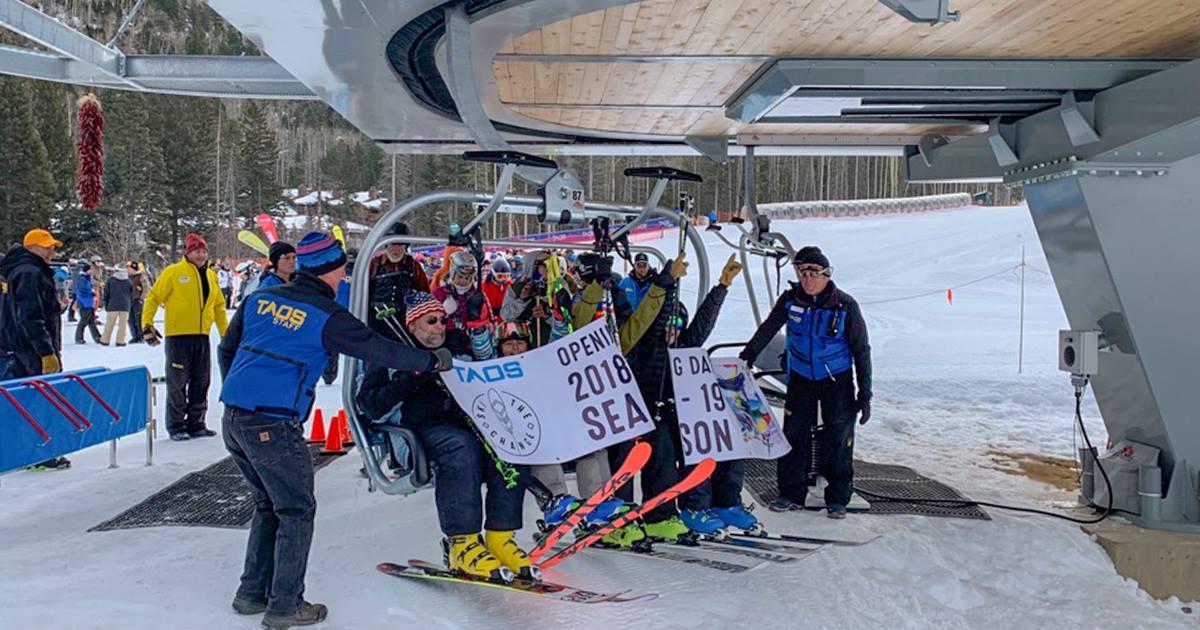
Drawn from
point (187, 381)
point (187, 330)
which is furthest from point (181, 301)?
point (187, 381)

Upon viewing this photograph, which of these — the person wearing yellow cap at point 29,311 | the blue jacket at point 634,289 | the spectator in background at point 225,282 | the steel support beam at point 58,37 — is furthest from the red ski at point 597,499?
the spectator in background at point 225,282

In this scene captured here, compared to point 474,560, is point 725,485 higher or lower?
higher

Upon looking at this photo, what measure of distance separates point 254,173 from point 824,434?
5320 centimetres

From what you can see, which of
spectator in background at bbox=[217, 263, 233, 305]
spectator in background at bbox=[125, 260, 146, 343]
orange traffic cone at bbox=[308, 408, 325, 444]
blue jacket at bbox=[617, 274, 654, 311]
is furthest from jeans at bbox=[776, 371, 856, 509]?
spectator in background at bbox=[217, 263, 233, 305]

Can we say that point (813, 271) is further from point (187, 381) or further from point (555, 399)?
point (187, 381)

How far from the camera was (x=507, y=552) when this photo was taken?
165 inches

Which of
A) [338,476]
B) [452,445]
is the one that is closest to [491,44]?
[452,445]

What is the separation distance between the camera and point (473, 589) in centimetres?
422

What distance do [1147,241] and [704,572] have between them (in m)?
3.52

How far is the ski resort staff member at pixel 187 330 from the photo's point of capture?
7.91 meters

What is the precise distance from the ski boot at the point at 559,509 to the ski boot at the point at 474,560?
407mm

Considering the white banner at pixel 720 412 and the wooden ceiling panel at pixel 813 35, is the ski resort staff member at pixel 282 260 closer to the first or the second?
the wooden ceiling panel at pixel 813 35

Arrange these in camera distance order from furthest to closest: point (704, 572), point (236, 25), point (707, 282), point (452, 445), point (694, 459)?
1. point (707, 282)
2. point (694, 459)
3. point (704, 572)
4. point (452, 445)
5. point (236, 25)

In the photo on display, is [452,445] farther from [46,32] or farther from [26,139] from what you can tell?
[26,139]
